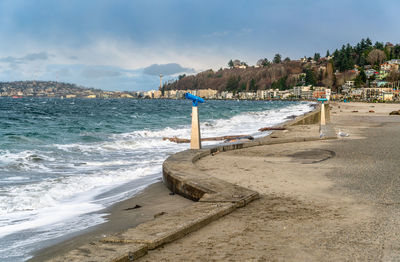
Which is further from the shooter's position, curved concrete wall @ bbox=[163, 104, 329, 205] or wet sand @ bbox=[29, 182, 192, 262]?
curved concrete wall @ bbox=[163, 104, 329, 205]

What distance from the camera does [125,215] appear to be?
4.95 meters

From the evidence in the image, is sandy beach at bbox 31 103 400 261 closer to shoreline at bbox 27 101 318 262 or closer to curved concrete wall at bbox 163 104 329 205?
shoreline at bbox 27 101 318 262

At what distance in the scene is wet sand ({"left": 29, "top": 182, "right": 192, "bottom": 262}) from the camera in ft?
12.9

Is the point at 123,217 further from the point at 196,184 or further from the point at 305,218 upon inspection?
the point at 305,218

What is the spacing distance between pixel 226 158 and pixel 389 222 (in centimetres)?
473

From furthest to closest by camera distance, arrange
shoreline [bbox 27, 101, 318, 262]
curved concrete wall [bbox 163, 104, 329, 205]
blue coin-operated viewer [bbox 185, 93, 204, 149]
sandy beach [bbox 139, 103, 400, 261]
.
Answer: blue coin-operated viewer [bbox 185, 93, 204, 149] < curved concrete wall [bbox 163, 104, 329, 205] < shoreline [bbox 27, 101, 318, 262] < sandy beach [bbox 139, 103, 400, 261]

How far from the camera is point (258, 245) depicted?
314 cm

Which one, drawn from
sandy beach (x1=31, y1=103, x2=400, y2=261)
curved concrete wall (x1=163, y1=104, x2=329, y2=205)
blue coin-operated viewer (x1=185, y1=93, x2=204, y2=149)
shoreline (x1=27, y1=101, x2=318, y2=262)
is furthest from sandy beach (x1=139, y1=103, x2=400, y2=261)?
blue coin-operated viewer (x1=185, y1=93, x2=204, y2=149)

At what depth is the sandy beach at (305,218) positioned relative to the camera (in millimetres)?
2996

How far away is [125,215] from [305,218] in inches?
91.9

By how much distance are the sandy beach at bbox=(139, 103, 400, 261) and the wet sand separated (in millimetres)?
1052

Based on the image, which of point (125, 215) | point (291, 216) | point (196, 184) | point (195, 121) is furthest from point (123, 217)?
point (195, 121)

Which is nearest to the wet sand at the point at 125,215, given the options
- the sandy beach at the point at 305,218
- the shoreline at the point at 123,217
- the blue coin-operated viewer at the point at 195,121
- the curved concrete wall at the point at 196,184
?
the shoreline at the point at 123,217

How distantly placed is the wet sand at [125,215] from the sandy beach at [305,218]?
1.05 metres
